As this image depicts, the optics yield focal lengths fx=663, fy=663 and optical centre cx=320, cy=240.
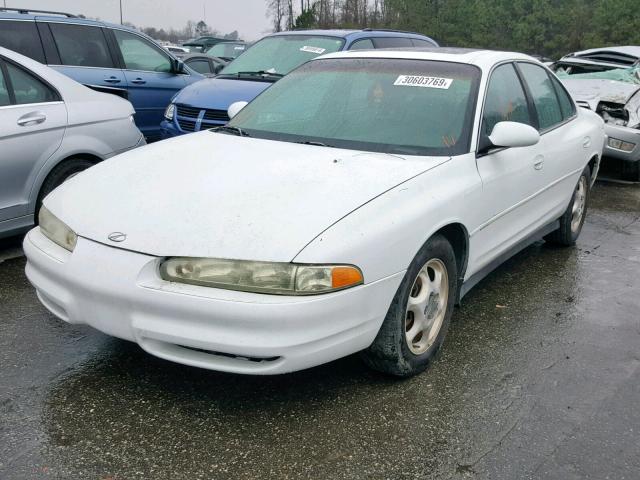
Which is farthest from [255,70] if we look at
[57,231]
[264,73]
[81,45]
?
[57,231]

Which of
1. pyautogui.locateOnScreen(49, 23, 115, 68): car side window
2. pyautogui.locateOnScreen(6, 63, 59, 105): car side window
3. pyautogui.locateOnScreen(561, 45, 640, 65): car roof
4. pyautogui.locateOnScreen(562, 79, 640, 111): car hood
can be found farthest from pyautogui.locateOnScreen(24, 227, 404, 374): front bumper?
pyautogui.locateOnScreen(561, 45, 640, 65): car roof

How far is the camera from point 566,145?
15.5 feet

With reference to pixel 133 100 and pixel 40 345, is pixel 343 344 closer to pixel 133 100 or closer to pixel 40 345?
pixel 40 345

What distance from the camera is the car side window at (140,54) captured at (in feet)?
25.3

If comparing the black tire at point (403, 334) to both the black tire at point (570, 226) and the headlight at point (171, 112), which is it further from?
the headlight at point (171, 112)

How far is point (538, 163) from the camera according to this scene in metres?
4.20

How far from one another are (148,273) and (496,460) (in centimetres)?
156

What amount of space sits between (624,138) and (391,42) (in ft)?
10.0

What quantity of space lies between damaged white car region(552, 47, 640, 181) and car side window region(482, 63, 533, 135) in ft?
14.3

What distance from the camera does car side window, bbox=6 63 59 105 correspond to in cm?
472

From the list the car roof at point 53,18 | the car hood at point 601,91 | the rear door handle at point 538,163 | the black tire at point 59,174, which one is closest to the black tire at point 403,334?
the rear door handle at point 538,163

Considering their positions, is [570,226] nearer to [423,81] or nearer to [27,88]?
[423,81]

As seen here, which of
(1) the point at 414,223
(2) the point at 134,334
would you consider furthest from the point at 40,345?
(1) the point at 414,223

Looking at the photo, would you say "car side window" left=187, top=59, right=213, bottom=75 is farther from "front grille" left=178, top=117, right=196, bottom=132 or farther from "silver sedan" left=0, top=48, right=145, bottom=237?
"silver sedan" left=0, top=48, right=145, bottom=237
